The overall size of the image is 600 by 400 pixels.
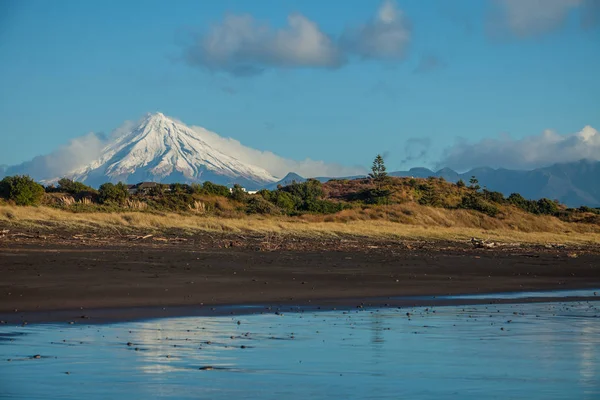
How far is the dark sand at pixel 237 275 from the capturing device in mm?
16453

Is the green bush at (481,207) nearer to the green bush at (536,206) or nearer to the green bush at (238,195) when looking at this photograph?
the green bush at (536,206)

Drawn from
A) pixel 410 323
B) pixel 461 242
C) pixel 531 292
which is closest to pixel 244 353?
pixel 410 323

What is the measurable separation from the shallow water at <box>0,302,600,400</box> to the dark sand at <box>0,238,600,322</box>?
2.16 m

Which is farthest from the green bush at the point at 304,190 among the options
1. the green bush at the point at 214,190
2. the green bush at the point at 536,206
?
the green bush at the point at 536,206

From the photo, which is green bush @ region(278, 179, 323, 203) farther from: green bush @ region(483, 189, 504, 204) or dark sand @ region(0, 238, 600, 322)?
dark sand @ region(0, 238, 600, 322)

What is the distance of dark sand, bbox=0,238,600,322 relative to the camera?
16453mm

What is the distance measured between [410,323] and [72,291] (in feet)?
21.8

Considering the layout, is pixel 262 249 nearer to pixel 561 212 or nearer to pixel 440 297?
pixel 440 297

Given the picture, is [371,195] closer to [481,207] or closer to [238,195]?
[481,207]

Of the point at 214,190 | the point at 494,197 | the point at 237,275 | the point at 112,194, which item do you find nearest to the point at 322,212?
the point at 214,190

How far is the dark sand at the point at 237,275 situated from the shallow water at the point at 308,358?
216 centimetres

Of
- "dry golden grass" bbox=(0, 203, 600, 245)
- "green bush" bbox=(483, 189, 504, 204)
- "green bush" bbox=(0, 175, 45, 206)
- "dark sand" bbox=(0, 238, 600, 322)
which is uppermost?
"green bush" bbox=(483, 189, 504, 204)

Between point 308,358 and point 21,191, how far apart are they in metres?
44.5

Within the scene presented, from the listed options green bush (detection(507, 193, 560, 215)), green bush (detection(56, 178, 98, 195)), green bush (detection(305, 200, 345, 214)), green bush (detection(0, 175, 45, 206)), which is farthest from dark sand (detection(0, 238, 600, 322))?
green bush (detection(507, 193, 560, 215))
